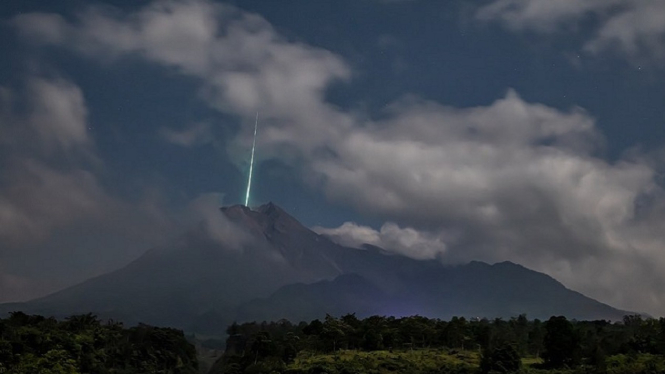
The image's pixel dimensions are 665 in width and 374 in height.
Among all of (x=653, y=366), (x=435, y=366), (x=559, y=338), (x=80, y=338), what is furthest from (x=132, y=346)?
(x=653, y=366)

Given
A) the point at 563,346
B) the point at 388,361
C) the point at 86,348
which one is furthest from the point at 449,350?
the point at 86,348

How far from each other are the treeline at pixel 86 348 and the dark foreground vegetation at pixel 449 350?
18.1m

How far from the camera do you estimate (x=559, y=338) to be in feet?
284

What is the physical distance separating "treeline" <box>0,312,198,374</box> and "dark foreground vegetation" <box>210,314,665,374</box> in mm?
18104

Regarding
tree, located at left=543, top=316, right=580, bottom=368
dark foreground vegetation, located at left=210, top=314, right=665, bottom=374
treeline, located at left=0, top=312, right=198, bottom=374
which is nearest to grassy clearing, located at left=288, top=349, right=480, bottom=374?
dark foreground vegetation, located at left=210, top=314, right=665, bottom=374

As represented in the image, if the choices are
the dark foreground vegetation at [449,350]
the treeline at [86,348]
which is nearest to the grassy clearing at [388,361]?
the dark foreground vegetation at [449,350]

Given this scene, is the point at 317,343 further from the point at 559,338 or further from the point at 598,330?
the point at 598,330

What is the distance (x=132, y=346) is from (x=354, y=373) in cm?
4952

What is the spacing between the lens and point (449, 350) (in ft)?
348

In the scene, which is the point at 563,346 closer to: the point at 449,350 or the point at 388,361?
the point at 449,350

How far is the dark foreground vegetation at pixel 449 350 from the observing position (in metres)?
81.4

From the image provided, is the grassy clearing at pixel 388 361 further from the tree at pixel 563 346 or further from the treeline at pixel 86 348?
the treeline at pixel 86 348

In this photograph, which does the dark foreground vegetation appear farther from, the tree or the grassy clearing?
the tree

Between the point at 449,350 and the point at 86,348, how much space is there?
198 feet
